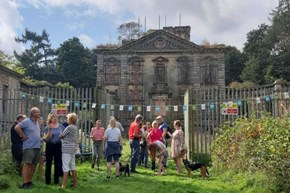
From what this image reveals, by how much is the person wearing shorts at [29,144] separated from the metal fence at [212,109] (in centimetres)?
687

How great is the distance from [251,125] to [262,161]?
2.21 m

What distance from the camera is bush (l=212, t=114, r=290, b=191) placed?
788 cm

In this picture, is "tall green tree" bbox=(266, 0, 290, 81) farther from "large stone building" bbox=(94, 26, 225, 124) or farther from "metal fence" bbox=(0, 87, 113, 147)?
"metal fence" bbox=(0, 87, 113, 147)

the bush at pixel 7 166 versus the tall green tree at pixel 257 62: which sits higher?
the tall green tree at pixel 257 62

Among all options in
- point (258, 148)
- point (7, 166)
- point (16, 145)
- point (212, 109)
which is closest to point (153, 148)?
point (212, 109)

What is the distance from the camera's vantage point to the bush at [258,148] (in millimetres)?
7875

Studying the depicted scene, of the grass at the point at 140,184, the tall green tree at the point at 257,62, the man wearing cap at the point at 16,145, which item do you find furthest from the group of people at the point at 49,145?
the tall green tree at the point at 257,62

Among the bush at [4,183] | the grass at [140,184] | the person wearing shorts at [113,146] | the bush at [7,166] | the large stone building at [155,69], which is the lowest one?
the grass at [140,184]

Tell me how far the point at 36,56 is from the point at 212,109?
58.1 metres

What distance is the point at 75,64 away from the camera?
60.4 metres

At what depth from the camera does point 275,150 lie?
7965mm

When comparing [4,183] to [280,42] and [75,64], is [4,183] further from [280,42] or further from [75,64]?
[75,64]

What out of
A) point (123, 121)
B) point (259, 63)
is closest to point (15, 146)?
point (123, 121)

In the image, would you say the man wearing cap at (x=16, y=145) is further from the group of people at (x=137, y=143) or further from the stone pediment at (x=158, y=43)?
the stone pediment at (x=158, y=43)
